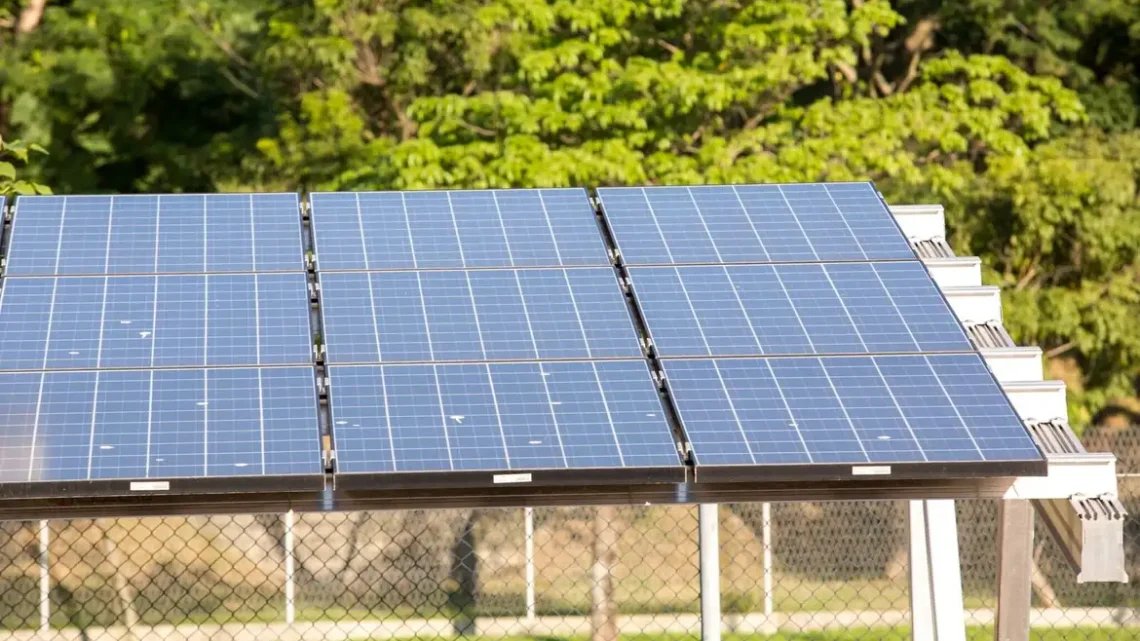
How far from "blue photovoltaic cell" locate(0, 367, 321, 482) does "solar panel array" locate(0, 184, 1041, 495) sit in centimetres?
1

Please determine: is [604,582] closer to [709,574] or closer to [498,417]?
[709,574]

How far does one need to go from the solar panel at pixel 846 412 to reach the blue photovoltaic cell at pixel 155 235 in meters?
2.30

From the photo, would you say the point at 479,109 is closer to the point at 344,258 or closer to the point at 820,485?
the point at 344,258

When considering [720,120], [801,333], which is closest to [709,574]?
[801,333]

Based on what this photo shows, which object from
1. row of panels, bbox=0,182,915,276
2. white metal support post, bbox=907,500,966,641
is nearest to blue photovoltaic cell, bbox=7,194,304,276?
row of panels, bbox=0,182,915,276

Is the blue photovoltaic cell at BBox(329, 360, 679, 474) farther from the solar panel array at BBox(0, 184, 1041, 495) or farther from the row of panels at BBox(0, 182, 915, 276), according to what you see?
the row of panels at BBox(0, 182, 915, 276)

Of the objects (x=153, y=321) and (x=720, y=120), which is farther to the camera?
(x=720, y=120)

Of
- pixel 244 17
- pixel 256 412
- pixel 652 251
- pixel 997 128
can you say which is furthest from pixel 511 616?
pixel 244 17

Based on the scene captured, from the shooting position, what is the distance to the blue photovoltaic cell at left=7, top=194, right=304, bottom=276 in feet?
27.2

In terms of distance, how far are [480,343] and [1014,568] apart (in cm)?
263

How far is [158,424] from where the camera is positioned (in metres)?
6.95

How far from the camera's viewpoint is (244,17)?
28.0 m

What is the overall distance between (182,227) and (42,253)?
0.72m

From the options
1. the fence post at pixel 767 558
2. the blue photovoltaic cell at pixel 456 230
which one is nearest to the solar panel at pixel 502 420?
the blue photovoltaic cell at pixel 456 230
